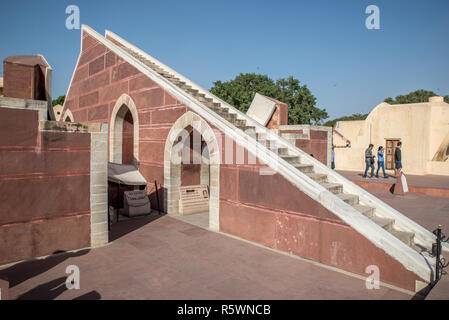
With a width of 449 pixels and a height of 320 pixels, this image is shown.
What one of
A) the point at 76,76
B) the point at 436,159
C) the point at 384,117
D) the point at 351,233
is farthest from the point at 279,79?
the point at 351,233

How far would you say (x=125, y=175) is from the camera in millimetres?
9891

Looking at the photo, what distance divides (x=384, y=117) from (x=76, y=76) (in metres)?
19.7

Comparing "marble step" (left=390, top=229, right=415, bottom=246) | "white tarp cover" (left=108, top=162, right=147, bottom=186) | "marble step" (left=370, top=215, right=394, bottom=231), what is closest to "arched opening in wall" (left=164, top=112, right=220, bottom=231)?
"white tarp cover" (left=108, top=162, right=147, bottom=186)

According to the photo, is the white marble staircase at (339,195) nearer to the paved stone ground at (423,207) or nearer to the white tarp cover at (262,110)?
the white tarp cover at (262,110)

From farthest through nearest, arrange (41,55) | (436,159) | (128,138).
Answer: (436,159) → (128,138) → (41,55)

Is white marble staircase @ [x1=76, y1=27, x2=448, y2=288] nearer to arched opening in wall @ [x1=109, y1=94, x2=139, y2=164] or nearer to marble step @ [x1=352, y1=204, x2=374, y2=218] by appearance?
marble step @ [x1=352, y1=204, x2=374, y2=218]

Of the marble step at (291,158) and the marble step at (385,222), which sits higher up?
the marble step at (291,158)

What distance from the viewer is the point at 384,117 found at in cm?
2117

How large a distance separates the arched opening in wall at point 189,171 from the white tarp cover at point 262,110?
236 cm

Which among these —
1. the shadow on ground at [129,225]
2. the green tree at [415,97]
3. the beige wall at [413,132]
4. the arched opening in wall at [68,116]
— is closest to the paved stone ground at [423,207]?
the shadow on ground at [129,225]

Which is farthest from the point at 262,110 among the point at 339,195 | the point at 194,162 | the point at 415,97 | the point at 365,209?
the point at 415,97

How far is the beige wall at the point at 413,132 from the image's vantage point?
62.9ft

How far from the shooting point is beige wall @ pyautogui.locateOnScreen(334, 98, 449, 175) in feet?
62.9

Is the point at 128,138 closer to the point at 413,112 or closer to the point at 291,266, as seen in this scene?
the point at 291,266
